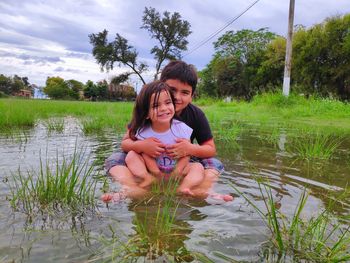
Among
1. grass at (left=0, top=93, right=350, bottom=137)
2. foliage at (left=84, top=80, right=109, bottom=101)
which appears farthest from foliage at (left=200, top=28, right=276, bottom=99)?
foliage at (left=84, top=80, right=109, bottom=101)

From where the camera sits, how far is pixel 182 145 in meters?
3.14

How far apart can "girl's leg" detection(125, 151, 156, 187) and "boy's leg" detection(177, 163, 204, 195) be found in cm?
28

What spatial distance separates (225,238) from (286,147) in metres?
3.57

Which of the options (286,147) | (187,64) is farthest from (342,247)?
(286,147)

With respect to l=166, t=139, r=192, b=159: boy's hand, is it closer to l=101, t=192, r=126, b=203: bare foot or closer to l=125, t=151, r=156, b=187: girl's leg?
l=125, t=151, r=156, b=187: girl's leg

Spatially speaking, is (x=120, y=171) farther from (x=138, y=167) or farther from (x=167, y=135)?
(x=167, y=135)

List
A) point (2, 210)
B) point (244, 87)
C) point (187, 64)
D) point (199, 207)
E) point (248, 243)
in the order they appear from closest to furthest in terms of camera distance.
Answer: point (248, 243), point (2, 210), point (199, 207), point (187, 64), point (244, 87)

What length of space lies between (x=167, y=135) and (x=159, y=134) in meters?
0.07

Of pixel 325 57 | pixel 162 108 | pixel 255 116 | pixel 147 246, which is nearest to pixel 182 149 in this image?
pixel 162 108

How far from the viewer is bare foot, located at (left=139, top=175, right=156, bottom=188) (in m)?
2.91

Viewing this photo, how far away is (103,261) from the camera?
5.03 feet

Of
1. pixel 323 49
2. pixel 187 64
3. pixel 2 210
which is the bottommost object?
pixel 2 210

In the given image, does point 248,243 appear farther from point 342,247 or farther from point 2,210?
point 2,210

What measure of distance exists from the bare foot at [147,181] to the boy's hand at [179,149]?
0.27 m
